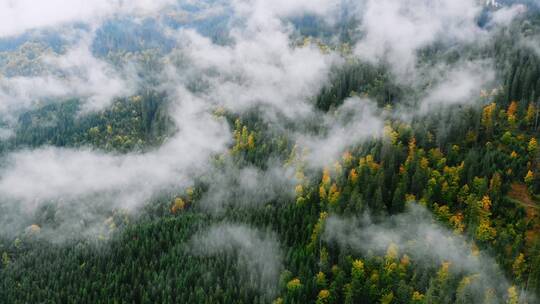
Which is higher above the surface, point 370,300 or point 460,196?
point 460,196

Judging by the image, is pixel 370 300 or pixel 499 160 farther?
pixel 499 160

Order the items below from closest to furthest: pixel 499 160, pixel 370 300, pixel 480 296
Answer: pixel 480 296
pixel 370 300
pixel 499 160

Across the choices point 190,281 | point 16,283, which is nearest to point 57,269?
point 16,283

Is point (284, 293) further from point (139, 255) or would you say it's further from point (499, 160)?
point (499, 160)

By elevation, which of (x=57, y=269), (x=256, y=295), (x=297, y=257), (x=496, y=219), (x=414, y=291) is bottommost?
(x=57, y=269)

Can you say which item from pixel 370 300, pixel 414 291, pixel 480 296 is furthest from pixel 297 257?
pixel 480 296

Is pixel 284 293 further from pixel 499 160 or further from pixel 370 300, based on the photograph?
pixel 499 160

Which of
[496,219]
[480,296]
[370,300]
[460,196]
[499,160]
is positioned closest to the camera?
[480,296]

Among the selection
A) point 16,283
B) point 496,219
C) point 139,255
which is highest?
point 496,219

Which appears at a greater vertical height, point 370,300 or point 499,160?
point 499,160
